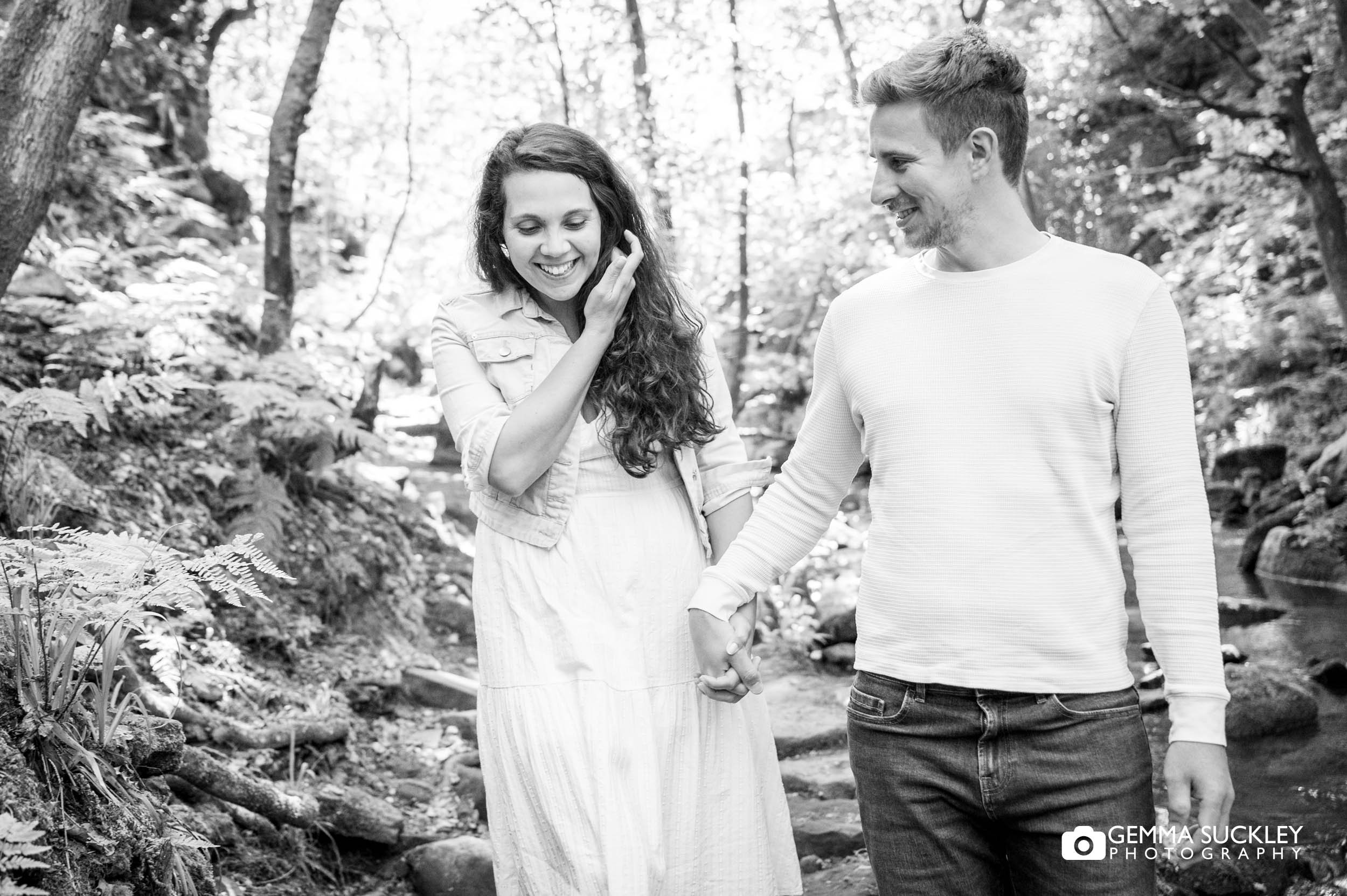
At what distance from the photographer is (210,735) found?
13.5 ft

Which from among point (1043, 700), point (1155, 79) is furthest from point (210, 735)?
point (1155, 79)

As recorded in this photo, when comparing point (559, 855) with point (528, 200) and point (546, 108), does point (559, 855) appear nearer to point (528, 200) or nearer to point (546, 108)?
point (528, 200)

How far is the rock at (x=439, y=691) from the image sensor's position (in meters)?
5.84

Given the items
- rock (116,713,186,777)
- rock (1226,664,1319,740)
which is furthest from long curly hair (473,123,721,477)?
rock (1226,664,1319,740)

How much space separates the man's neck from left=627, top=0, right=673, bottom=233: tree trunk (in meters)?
6.70

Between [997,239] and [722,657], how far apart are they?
0.99 metres

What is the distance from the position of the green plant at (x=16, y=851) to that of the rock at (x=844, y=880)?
2.99m

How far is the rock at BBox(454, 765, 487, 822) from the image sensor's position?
4.83 m

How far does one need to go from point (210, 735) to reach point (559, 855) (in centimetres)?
223

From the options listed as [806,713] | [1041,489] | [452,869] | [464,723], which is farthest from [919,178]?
[806,713]

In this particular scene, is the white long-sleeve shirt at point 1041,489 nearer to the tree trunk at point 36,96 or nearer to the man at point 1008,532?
the man at point 1008,532

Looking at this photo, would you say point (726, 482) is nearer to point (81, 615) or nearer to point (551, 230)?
point (551, 230)

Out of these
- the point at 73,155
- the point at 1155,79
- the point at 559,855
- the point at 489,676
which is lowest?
the point at 559,855

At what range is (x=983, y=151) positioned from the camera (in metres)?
2.15
